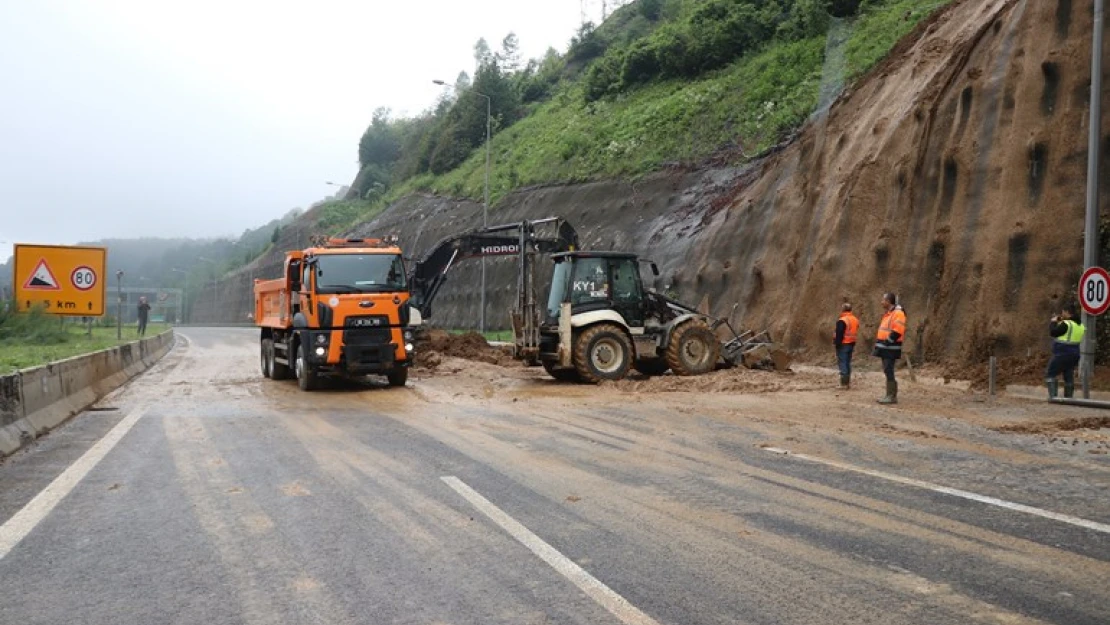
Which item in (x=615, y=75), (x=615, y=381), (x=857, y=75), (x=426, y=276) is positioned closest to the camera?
(x=615, y=381)

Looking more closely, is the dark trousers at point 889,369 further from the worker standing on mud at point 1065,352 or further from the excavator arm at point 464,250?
the excavator arm at point 464,250

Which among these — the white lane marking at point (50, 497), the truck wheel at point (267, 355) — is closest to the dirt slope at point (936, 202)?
the truck wheel at point (267, 355)

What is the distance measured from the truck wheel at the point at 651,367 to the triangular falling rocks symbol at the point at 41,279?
14.4 m

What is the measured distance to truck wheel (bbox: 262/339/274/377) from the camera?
2104 centimetres

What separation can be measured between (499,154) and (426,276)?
131ft

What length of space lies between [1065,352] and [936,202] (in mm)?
7425

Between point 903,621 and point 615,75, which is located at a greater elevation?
point 615,75

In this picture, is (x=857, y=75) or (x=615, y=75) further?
(x=615, y=75)

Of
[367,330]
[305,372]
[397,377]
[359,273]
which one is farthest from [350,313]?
[397,377]

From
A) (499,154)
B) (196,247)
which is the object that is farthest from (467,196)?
(196,247)

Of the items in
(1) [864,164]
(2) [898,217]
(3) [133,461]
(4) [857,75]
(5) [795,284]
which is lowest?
(3) [133,461]

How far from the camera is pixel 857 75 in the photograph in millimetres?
31234

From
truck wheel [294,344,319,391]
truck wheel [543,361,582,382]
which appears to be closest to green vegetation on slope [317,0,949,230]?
truck wheel [543,361,582,382]

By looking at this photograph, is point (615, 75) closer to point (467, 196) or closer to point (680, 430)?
point (467, 196)
